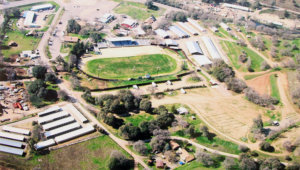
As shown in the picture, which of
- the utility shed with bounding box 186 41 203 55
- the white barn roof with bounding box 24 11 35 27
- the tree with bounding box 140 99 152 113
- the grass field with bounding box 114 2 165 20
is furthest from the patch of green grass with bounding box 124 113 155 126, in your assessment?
the grass field with bounding box 114 2 165 20

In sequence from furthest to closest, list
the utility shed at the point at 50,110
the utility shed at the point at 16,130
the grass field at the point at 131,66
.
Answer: the grass field at the point at 131,66, the utility shed at the point at 50,110, the utility shed at the point at 16,130

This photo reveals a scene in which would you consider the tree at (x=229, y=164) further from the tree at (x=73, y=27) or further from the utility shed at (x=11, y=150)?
the tree at (x=73, y=27)

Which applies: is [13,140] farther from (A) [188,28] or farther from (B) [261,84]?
(A) [188,28]

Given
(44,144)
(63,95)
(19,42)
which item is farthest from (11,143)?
(19,42)

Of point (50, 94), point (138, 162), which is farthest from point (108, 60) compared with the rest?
point (138, 162)

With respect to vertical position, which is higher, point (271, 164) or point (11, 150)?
point (11, 150)

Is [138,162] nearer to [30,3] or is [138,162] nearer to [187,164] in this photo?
[187,164]

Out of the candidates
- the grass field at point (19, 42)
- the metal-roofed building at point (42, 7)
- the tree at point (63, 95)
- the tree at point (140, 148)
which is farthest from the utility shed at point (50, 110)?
the metal-roofed building at point (42, 7)
